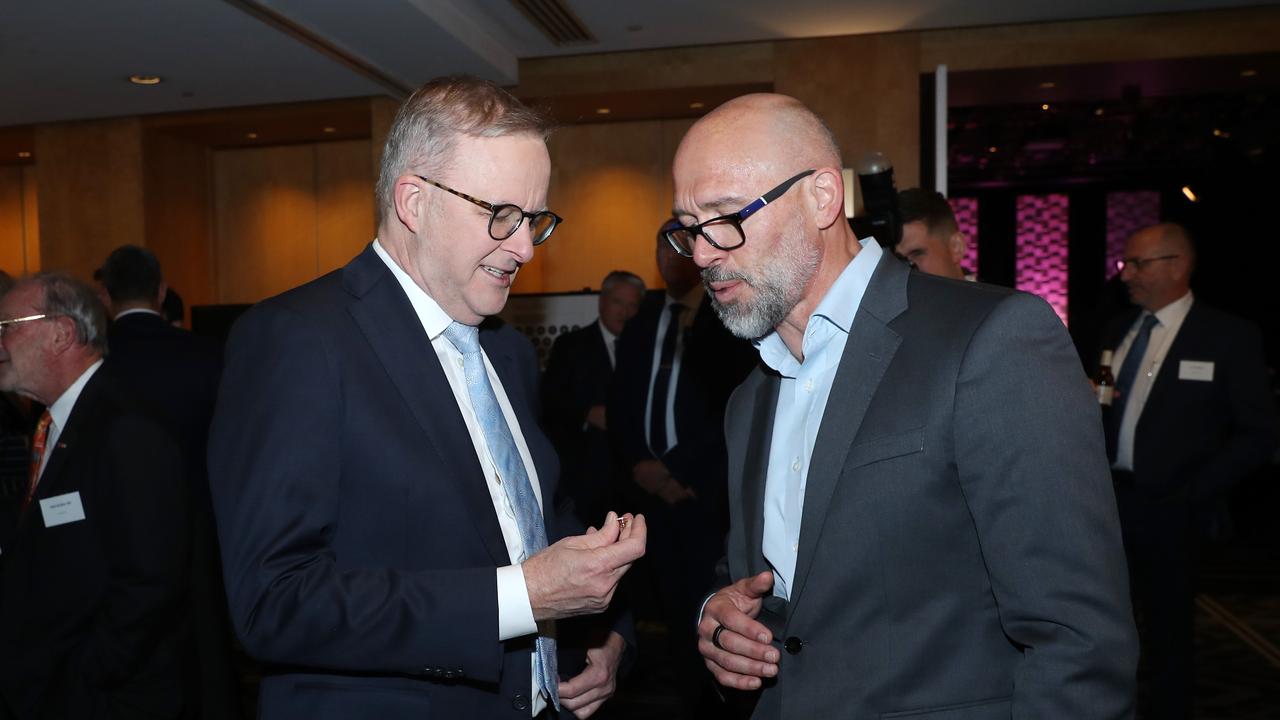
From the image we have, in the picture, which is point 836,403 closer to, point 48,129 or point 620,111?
point 620,111

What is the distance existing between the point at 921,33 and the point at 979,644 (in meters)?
6.53

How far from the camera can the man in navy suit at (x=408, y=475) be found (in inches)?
51.8

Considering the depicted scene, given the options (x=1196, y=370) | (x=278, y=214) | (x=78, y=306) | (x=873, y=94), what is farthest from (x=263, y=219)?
(x=1196, y=370)

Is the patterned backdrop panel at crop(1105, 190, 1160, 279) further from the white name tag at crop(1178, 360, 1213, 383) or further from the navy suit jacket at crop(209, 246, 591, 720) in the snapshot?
the navy suit jacket at crop(209, 246, 591, 720)

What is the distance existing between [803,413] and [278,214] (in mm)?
9217

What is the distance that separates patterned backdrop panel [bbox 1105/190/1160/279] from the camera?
1125 centimetres

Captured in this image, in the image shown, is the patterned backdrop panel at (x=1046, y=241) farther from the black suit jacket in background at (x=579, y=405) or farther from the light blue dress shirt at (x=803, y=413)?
the light blue dress shirt at (x=803, y=413)

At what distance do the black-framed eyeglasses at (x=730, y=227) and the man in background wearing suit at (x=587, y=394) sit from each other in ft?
11.4

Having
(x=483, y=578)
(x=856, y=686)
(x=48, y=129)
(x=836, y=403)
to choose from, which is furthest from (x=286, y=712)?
(x=48, y=129)

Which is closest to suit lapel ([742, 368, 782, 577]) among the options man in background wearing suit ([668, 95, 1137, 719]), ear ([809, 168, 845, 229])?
man in background wearing suit ([668, 95, 1137, 719])

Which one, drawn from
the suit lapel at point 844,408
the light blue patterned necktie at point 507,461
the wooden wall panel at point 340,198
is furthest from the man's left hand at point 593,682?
the wooden wall panel at point 340,198

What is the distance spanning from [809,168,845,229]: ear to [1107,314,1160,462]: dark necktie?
2.98 metres

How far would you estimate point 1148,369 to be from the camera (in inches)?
159

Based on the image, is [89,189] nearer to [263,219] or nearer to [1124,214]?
[263,219]
